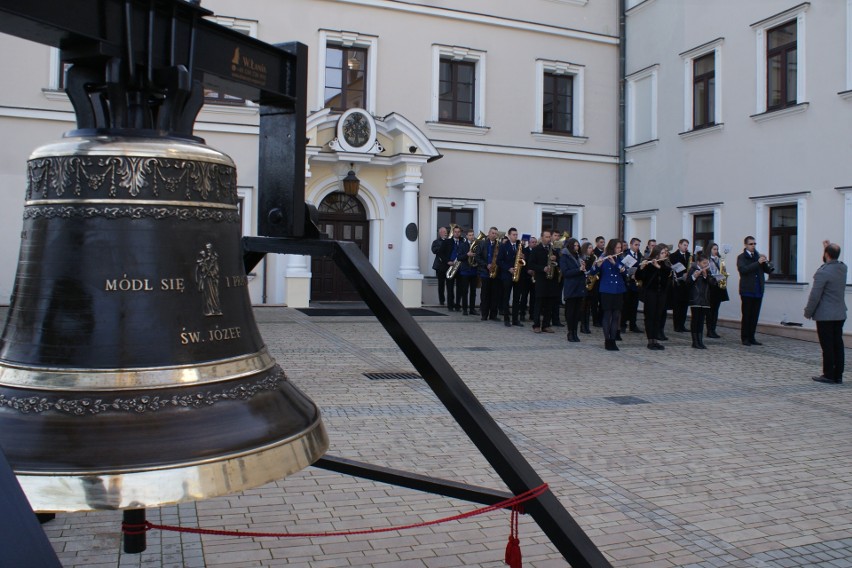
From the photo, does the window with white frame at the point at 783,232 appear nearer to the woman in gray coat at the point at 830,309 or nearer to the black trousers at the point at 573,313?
the black trousers at the point at 573,313


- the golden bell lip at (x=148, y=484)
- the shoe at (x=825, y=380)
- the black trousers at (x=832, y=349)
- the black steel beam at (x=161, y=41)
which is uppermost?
the black steel beam at (x=161, y=41)

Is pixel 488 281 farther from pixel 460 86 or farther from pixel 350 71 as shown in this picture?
pixel 350 71

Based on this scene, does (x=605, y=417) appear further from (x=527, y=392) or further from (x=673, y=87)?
(x=673, y=87)

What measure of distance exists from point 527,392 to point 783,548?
15.2 feet

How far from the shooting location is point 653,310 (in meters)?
13.4

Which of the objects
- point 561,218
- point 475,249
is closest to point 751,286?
point 475,249

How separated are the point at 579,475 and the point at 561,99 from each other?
1826 cm

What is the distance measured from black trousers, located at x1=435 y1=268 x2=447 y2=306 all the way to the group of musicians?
0.04 m

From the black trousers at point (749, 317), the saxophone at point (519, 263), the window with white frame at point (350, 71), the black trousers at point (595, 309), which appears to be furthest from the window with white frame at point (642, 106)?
the black trousers at point (749, 317)

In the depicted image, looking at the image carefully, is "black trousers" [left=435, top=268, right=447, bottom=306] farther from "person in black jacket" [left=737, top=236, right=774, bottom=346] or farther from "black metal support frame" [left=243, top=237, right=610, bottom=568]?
"black metal support frame" [left=243, top=237, right=610, bottom=568]

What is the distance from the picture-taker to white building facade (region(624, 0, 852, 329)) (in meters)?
15.5

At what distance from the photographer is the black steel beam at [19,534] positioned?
48.6 inches

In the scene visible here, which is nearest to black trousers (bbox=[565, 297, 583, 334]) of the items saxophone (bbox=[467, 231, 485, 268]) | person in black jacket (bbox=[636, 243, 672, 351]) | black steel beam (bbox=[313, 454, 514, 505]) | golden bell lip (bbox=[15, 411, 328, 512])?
person in black jacket (bbox=[636, 243, 672, 351])

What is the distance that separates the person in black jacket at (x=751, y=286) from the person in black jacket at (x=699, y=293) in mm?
670
